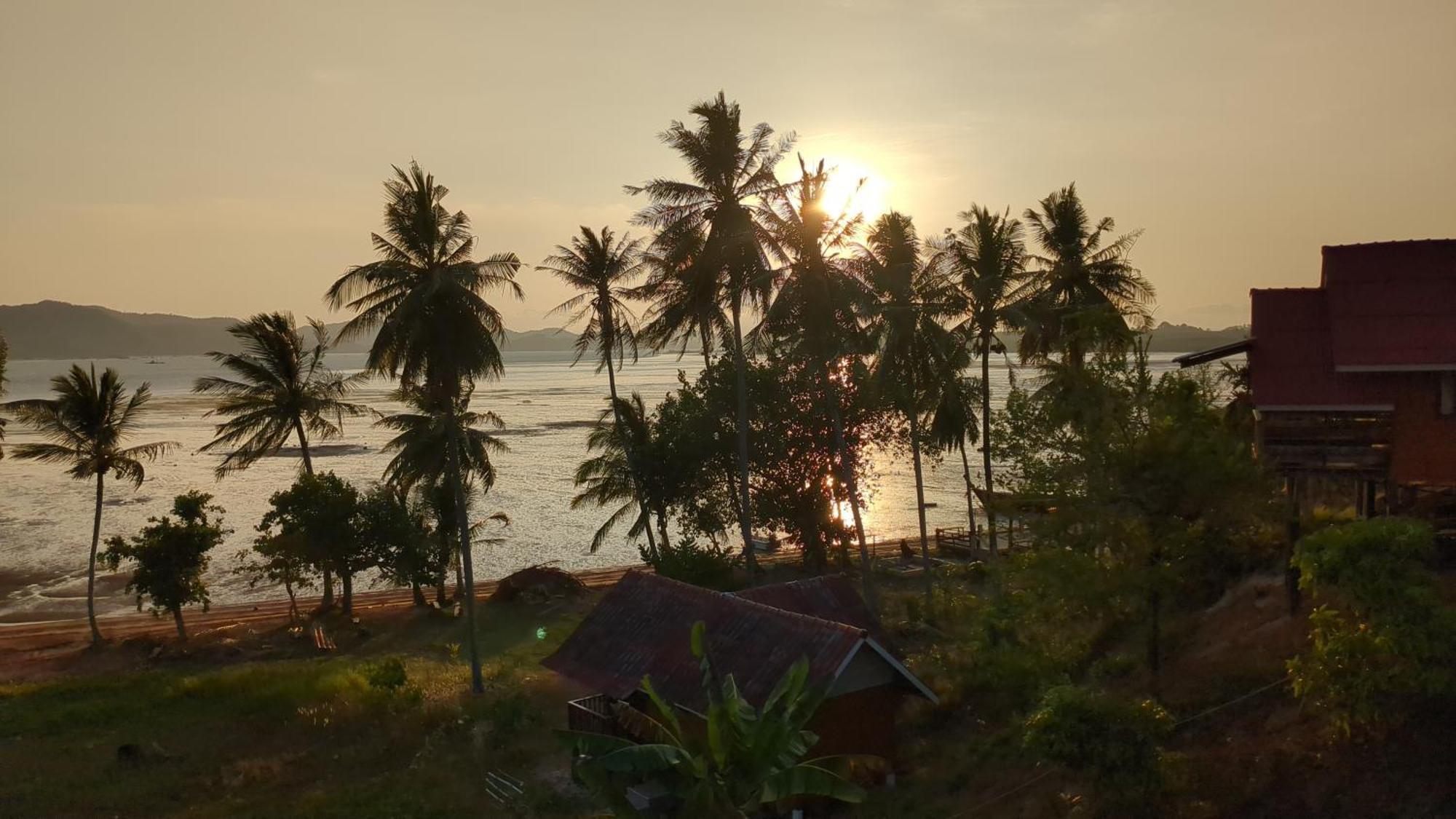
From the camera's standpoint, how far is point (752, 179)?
27500 millimetres

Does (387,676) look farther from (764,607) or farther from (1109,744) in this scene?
(1109,744)

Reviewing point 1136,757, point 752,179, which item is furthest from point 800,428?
point 1136,757

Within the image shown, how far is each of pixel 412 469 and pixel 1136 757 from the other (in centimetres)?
3158

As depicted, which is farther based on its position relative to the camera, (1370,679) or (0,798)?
(0,798)

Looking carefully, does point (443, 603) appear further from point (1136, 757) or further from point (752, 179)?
point (1136, 757)

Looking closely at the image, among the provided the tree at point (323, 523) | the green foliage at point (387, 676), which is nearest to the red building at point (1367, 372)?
the green foliage at point (387, 676)

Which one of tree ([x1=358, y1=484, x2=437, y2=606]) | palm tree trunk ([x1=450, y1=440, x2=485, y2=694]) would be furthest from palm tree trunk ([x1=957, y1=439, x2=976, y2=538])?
tree ([x1=358, y1=484, x2=437, y2=606])

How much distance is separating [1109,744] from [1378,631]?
3.59 meters

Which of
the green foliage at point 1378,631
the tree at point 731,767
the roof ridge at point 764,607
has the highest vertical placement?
the green foliage at point 1378,631

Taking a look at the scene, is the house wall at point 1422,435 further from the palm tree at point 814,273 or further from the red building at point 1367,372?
the palm tree at point 814,273

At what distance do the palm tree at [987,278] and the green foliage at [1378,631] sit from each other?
59.9 feet

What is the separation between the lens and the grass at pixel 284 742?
18172 mm

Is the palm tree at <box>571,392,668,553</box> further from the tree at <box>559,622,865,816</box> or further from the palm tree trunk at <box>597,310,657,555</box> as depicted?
the tree at <box>559,622,865,816</box>

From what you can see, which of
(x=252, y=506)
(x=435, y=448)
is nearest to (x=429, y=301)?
(x=435, y=448)
